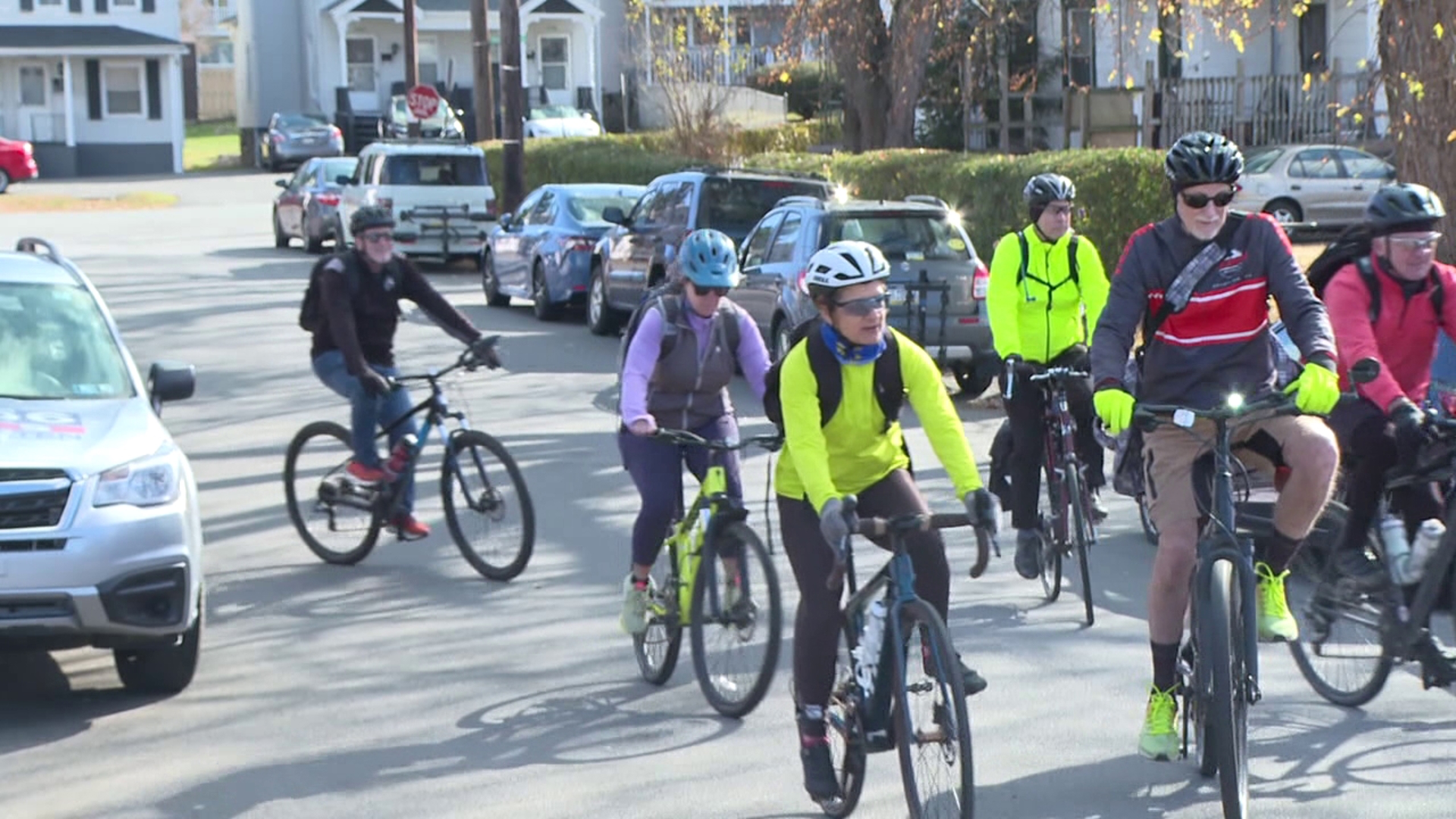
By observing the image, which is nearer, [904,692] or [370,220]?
[904,692]

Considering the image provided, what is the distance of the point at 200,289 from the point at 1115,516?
1715 centimetres

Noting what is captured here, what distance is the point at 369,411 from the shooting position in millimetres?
10359

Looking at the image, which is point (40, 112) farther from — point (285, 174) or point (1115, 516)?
point (1115, 516)

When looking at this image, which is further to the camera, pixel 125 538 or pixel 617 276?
pixel 617 276

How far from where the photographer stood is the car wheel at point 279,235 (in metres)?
35.0

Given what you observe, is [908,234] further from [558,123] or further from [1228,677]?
[558,123]

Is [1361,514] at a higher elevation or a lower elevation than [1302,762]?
higher

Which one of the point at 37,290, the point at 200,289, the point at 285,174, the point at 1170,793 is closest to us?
the point at 1170,793

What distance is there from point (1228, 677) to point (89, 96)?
64220mm

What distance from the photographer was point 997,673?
8008mm

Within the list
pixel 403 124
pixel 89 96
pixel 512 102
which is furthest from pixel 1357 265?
pixel 89 96

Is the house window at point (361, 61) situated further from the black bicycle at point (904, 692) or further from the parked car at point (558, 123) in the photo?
the black bicycle at point (904, 692)

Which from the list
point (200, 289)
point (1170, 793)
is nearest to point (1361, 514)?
point (1170, 793)

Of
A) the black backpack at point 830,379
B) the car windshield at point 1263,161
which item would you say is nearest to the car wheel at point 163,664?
the black backpack at point 830,379
